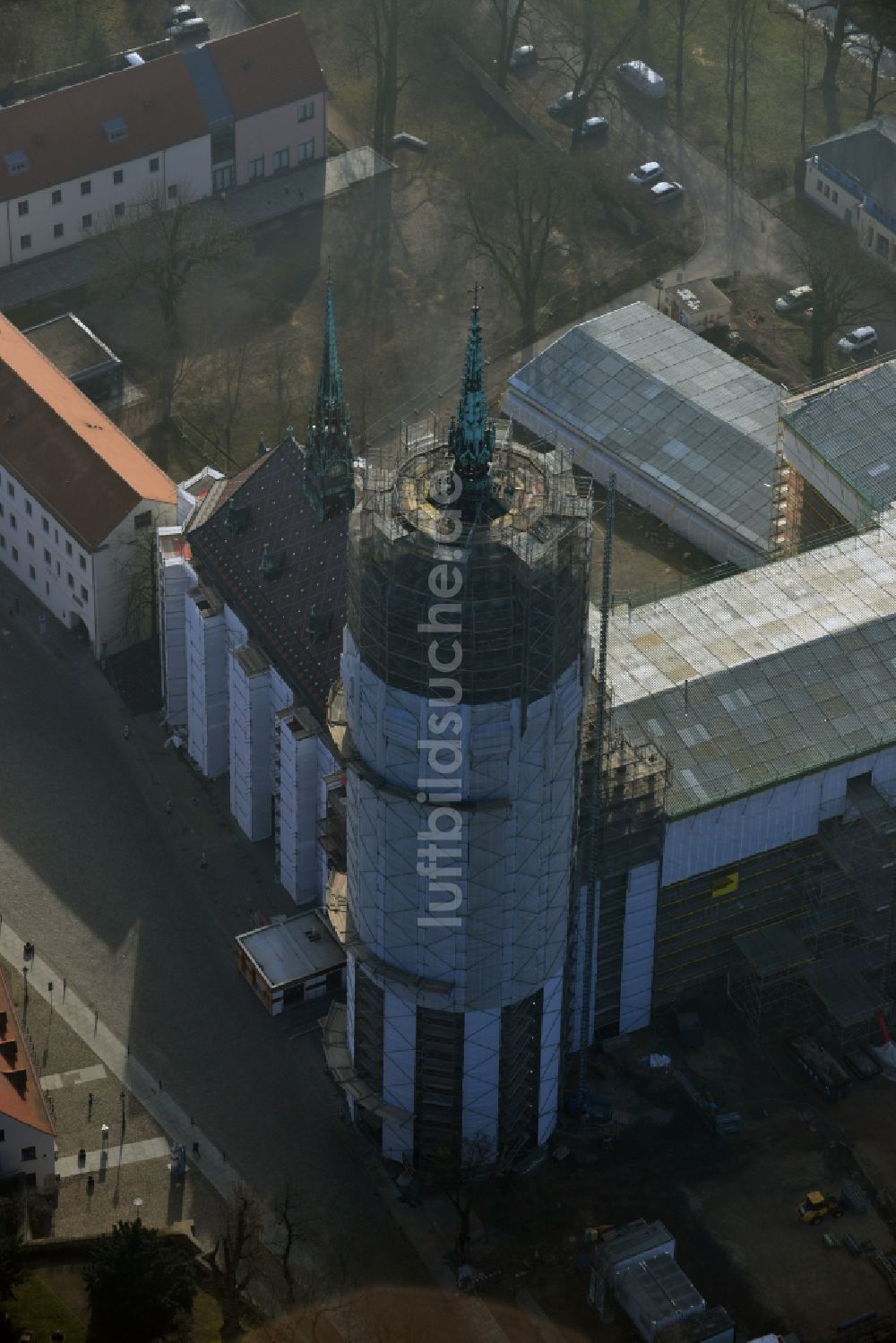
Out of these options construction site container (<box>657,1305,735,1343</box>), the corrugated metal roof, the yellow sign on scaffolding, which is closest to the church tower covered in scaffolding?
the yellow sign on scaffolding

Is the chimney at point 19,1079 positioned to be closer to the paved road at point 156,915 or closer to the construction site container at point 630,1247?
the paved road at point 156,915

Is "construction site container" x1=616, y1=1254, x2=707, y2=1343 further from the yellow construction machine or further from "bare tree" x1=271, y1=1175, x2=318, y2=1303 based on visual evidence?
"bare tree" x1=271, y1=1175, x2=318, y2=1303

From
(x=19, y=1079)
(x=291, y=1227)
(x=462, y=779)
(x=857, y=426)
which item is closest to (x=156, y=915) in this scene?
(x=19, y=1079)

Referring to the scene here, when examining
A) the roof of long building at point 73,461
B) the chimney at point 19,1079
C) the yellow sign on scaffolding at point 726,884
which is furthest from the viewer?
the roof of long building at point 73,461

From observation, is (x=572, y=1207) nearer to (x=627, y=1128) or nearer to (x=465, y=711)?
(x=627, y=1128)

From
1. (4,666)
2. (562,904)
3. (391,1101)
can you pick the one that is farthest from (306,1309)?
(4,666)

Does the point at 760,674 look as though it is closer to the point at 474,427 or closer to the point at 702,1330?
the point at 474,427

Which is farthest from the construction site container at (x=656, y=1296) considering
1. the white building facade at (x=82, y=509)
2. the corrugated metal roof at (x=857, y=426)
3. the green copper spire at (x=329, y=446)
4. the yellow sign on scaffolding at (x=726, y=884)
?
the white building facade at (x=82, y=509)
